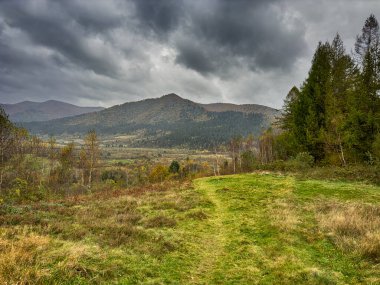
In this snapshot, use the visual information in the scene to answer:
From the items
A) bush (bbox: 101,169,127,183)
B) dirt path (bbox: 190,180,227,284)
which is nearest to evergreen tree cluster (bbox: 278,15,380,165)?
dirt path (bbox: 190,180,227,284)

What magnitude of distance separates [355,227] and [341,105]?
30208 millimetres

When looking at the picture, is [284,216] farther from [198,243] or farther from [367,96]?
[367,96]

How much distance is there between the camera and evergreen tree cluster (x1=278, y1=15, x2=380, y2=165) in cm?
Result: 3097

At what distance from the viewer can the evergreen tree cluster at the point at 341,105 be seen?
102 ft

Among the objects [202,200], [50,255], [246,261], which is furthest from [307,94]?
[50,255]

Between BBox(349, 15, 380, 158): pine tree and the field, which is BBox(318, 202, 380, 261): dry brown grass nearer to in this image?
the field

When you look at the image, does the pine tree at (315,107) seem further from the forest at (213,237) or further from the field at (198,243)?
the field at (198,243)

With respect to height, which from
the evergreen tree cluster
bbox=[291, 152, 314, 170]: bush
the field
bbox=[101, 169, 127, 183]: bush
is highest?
the evergreen tree cluster

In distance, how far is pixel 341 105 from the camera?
123 feet

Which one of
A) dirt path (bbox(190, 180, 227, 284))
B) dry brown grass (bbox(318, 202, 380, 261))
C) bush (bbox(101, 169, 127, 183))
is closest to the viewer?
dirt path (bbox(190, 180, 227, 284))

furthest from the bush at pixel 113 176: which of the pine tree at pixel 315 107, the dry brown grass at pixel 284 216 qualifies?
the dry brown grass at pixel 284 216

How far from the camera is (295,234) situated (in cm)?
1236

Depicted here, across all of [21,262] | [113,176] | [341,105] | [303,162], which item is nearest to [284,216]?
[21,262]

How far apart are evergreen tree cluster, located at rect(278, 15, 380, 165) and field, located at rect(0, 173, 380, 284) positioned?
48.2 ft
